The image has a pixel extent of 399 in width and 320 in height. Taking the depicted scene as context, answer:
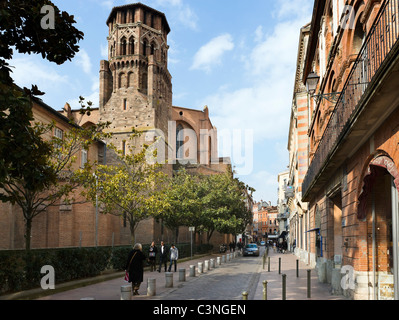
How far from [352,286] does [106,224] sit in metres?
34.2

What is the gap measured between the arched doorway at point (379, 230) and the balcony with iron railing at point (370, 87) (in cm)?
105

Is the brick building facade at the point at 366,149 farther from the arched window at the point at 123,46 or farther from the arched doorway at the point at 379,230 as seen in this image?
the arched window at the point at 123,46

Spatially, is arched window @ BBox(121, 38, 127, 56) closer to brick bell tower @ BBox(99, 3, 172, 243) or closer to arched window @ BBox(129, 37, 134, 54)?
brick bell tower @ BBox(99, 3, 172, 243)

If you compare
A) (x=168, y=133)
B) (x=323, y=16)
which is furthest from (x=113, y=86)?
(x=323, y=16)

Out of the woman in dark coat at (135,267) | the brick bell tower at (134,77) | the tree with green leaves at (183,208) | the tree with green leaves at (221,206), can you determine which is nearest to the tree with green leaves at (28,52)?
the woman in dark coat at (135,267)

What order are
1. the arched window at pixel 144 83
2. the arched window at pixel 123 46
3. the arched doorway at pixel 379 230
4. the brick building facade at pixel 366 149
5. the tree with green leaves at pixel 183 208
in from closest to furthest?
the brick building facade at pixel 366 149 < the arched doorway at pixel 379 230 < the tree with green leaves at pixel 183 208 < the arched window at pixel 144 83 < the arched window at pixel 123 46

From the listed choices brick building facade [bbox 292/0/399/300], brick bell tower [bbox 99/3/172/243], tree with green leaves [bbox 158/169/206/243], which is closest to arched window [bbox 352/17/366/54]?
brick building facade [bbox 292/0/399/300]

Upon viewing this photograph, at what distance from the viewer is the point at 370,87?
21.8ft

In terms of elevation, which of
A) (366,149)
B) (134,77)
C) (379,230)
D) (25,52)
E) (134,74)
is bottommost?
(379,230)

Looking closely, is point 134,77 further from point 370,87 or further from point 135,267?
point 370,87

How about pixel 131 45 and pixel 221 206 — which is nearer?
pixel 221 206

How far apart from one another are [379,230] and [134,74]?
46416 mm

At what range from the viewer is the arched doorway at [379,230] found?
9336 mm

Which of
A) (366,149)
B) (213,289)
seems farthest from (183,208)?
(366,149)
